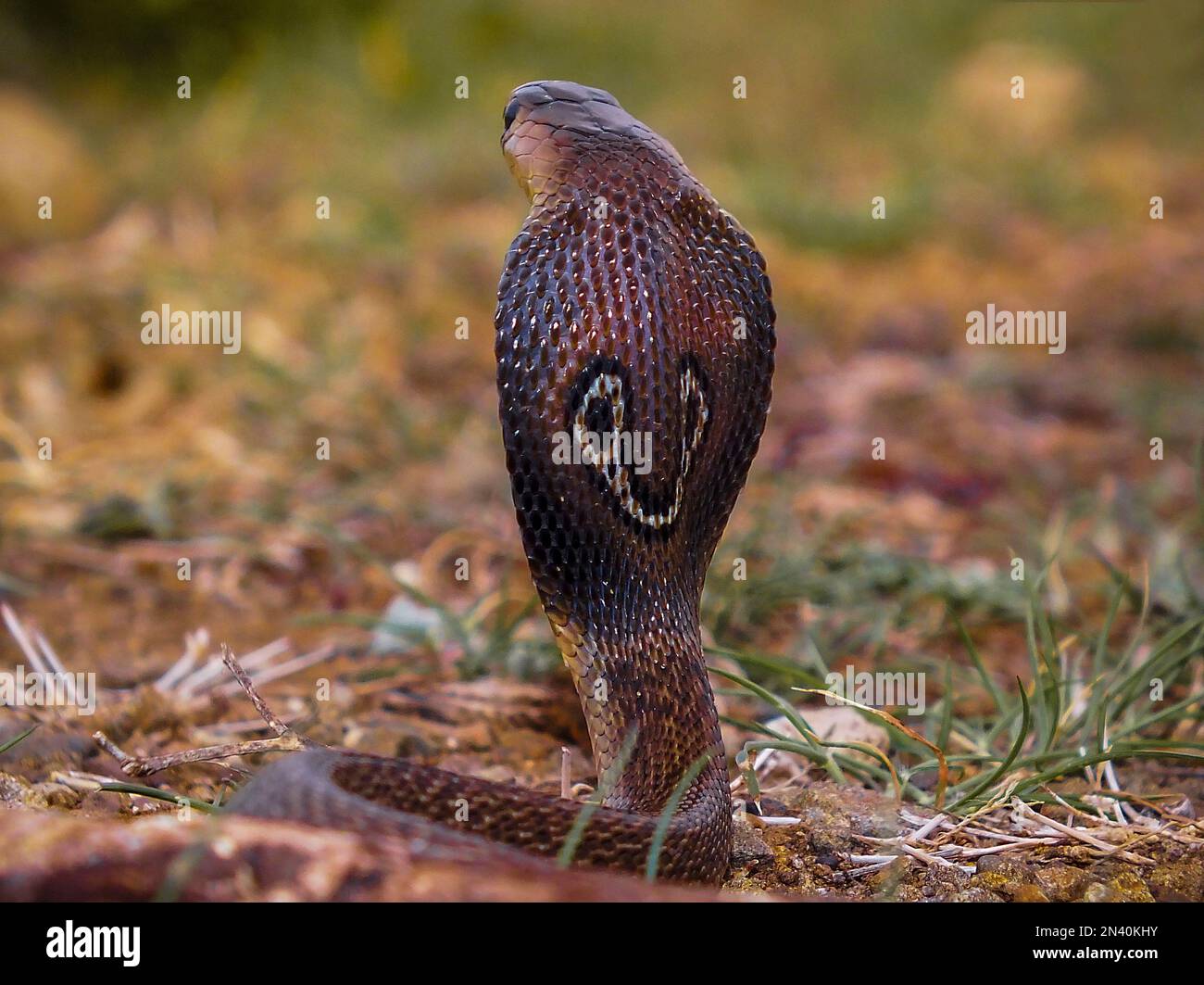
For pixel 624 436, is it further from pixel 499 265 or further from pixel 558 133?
pixel 499 265

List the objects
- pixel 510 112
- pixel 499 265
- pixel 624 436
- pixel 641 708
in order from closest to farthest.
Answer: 1. pixel 624 436
2. pixel 641 708
3. pixel 510 112
4. pixel 499 265

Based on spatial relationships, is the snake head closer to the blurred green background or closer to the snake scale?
the snake scale

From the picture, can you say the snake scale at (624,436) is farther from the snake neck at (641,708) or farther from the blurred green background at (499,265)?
the blurred green background at (499,265)

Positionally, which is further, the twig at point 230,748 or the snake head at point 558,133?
the snake head at point 558,133

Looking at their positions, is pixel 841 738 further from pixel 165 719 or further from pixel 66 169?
pixel 66 169

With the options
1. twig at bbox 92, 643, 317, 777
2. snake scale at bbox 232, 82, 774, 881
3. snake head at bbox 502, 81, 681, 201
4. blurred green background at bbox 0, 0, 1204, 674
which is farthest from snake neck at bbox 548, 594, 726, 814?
blurred green background at bbox 0, 0, 1204, 674

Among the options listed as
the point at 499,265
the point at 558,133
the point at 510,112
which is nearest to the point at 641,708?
the point at 558,133

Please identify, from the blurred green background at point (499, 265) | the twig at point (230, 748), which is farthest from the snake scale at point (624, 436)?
the blurred green background at point (499, 265)

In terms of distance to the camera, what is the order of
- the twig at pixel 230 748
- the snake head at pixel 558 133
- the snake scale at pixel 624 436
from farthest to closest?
1. the snake head at pixel 558 133
2. the twig at pixel 230 748
3. the snake scale at pixel 624 436
